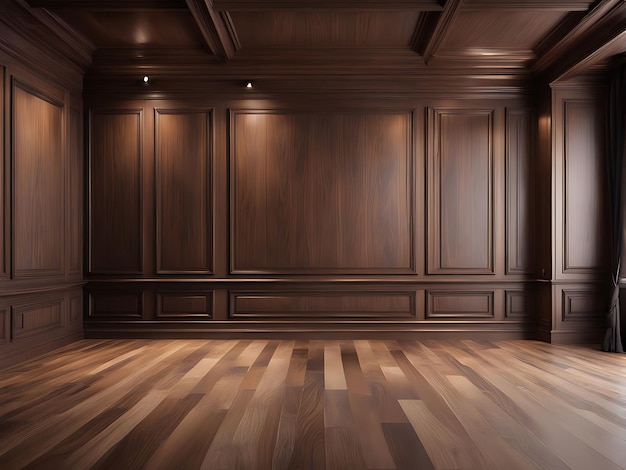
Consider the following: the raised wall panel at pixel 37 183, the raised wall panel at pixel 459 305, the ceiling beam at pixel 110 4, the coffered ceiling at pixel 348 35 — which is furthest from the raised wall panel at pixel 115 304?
the raised wall panel at pixel 459 305

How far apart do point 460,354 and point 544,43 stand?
10.6 ft

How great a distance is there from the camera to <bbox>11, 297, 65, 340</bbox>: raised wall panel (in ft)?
16.6

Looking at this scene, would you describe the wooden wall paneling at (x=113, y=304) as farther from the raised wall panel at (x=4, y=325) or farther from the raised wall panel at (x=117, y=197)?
the raised wall panel at (x=4, y=325)

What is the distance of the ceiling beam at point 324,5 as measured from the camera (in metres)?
4.81

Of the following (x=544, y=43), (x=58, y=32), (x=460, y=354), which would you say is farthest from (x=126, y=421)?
(x=544, y=43)

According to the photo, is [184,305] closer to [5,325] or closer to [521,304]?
[5,325]

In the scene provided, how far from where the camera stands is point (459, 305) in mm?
6430

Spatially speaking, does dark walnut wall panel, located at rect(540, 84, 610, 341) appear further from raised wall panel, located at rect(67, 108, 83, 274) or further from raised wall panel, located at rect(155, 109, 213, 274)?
raised wall panel, located at rect(67, 108, 83, 274)

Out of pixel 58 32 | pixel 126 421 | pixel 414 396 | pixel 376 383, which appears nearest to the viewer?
pixel 126 421

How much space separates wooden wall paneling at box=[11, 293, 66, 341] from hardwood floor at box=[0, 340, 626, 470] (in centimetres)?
30

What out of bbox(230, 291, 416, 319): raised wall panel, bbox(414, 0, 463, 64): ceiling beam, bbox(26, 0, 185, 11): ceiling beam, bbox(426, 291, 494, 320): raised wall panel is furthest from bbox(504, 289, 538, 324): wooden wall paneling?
bbox(26, 0, 185, 11): ceiling beam

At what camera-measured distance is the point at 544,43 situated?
5789mm

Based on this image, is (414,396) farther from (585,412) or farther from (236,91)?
(236,91)

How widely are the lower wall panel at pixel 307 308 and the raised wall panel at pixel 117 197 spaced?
293mm
